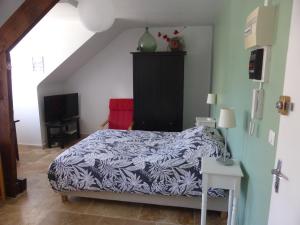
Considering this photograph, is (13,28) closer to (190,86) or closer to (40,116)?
(40,116)

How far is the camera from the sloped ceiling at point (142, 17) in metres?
3.13

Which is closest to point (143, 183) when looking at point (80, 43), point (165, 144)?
point (165, 144)

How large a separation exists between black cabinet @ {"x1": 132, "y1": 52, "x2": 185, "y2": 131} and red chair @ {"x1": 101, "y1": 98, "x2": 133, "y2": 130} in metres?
0.38

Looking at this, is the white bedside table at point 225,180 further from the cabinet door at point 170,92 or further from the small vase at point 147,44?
the small vase at point 147,44

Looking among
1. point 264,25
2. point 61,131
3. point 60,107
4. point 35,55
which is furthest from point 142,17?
point 264,25

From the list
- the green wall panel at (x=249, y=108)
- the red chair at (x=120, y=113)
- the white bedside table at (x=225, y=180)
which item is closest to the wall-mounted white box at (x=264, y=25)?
the green wall panel at (x=249, y=108)

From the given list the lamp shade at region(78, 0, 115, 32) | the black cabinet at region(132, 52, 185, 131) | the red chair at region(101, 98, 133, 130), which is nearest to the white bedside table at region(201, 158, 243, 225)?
the lamp shade at region(78, 0, 115, 32)

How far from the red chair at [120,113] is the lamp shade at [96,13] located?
2340 mm

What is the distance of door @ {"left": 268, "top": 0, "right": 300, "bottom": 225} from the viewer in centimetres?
102

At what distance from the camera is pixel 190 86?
4.70m

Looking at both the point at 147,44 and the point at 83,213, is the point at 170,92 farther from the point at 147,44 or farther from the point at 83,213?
the point at 83,213

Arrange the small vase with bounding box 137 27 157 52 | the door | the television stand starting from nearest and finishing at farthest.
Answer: the door
the small vase with bounding box 137 27 157 52
the television stand

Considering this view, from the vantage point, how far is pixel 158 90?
4.16 metres

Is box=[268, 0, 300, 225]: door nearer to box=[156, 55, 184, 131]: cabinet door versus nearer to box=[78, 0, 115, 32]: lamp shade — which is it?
box=[78, 0, 115, 32]: lamp shade
